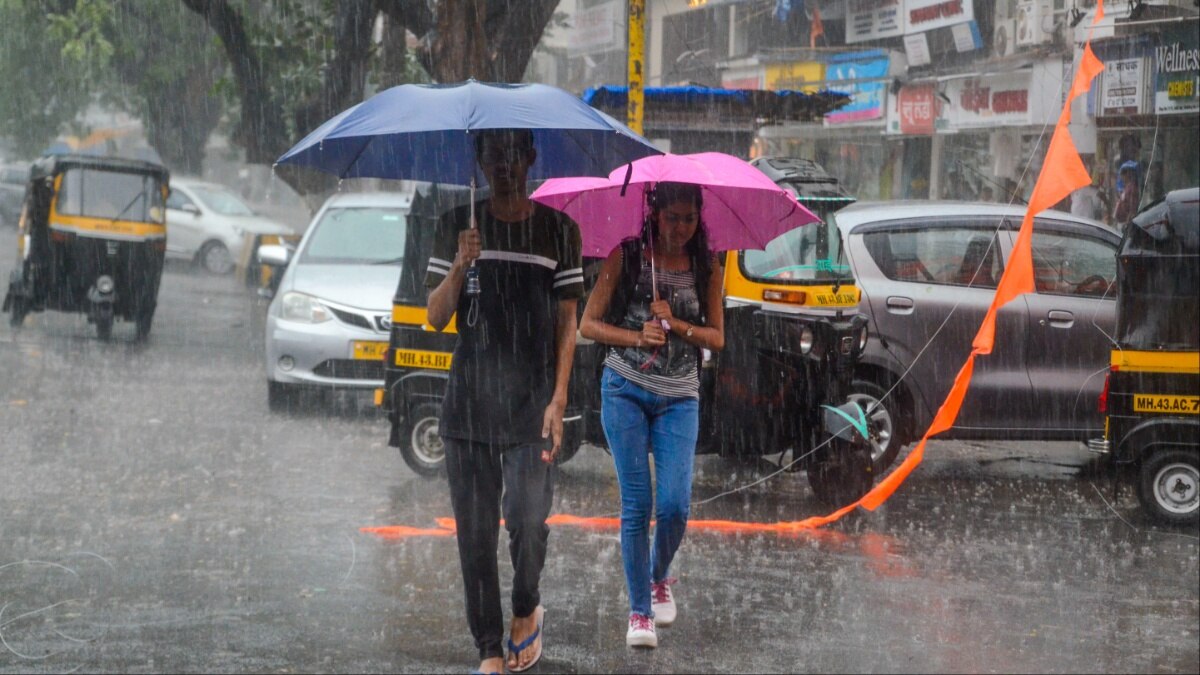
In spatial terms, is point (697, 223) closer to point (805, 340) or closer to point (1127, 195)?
point (805, 340)

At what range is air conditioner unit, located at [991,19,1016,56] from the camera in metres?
18.0

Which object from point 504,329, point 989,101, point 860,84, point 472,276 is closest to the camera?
point 472,276

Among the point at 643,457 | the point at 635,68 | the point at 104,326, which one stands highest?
the point at 635,68

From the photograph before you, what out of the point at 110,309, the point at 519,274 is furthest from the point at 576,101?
the point at 110,309

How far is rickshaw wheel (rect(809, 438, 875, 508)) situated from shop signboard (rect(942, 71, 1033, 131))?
10477 millimetres

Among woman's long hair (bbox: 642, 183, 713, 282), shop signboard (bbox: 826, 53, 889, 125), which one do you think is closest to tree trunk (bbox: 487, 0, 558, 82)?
shop signboard (bbox: 826, 53, 889, 125)

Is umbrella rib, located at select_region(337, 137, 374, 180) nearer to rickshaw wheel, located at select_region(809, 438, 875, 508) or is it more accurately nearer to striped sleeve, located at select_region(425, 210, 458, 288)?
striped sleeve, located at select_region(425, 210, 458, 288)

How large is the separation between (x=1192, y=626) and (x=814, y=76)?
17.5 meters

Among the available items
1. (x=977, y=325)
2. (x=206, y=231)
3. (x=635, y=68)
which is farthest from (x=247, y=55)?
(x=977, y=325)

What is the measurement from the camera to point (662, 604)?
5672mm

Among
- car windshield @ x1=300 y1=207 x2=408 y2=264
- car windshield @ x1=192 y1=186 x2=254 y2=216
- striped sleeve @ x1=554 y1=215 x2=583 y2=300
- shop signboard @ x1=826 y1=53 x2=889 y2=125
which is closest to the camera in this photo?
striped sleeve @ x1=554 y1=215 x2=583 y2=300

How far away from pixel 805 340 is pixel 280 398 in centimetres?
526

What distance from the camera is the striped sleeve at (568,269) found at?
4867 millimetres

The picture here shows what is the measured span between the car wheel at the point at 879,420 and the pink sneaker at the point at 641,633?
158 inches
